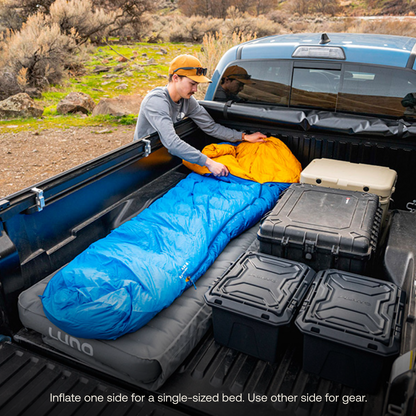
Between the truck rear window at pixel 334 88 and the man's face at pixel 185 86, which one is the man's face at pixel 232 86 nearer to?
the truck rear window at pixel 334 88

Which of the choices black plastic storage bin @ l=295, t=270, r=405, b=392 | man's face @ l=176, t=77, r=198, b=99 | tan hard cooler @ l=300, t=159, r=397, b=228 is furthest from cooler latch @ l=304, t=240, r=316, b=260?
man's face @ l=176, t=77, r=198, b=99

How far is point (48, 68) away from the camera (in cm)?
1045

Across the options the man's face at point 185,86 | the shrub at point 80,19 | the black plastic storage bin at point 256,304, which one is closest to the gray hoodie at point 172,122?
the man's face at point 185,86

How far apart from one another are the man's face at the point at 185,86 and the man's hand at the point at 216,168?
0.68 metres

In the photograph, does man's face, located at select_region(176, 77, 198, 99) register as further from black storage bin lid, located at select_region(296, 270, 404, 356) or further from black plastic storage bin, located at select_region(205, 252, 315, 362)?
black storage bin lid, located at select_region(296, 270, 404, 356)

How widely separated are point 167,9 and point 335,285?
85.2 feet

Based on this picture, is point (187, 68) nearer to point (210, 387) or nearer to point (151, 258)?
point (151, 258)

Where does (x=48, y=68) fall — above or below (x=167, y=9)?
below

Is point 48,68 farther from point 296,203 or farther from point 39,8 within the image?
point 296,203

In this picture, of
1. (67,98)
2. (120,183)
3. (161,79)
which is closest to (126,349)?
(120,183)

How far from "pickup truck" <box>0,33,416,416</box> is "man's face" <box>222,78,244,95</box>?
67mm

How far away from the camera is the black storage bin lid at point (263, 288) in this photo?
1961 mm

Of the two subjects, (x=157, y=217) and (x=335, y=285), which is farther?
(x=157, y=217)

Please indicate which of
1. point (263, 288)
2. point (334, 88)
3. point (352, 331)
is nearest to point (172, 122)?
point (334, 88)
